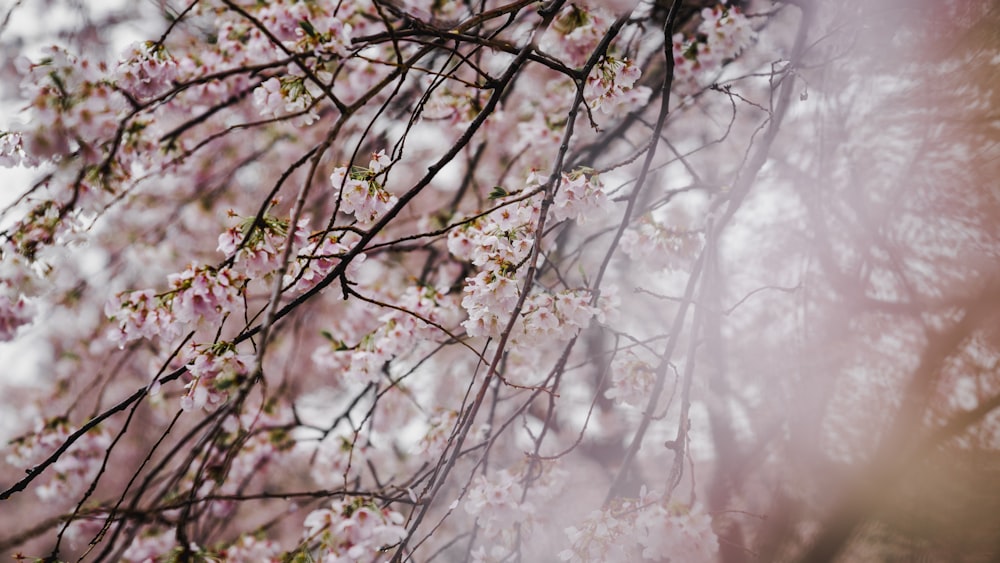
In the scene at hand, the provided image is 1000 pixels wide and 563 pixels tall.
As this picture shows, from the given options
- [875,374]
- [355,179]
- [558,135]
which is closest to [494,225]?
[355,179]

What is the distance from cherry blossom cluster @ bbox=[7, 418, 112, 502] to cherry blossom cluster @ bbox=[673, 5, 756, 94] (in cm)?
246

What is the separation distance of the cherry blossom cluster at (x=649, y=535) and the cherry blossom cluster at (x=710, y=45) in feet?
4.78

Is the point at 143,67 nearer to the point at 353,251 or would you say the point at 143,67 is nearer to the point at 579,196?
the point at 353,251

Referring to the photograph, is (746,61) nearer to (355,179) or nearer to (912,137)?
(912,137)

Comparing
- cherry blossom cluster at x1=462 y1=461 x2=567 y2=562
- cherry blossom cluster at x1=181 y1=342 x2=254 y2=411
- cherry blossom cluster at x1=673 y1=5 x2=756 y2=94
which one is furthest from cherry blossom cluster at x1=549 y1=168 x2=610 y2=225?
cherry blossom cluster at x1=673 y1=5 x2=756 y2=94

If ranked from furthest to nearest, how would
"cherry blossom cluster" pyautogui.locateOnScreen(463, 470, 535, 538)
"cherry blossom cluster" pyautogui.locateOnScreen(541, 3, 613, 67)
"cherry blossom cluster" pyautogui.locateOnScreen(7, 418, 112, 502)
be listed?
"cherry blossom cluster" pyautogui.locateOnScreen(7, 418, 112, 502) → "cherry blossom cluster" pyautogui.locateOnScreen(541, 3, 613, 67) → "cherry blossom cluster" pyautogui.locateOnScreen(463, 470, 535, 538)

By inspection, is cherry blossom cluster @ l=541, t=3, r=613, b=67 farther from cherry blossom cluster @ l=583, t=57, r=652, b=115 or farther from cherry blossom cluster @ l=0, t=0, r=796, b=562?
cherry blossom cluster @ l=583, t=57, r=652, b=115

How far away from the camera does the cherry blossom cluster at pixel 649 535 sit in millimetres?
1223

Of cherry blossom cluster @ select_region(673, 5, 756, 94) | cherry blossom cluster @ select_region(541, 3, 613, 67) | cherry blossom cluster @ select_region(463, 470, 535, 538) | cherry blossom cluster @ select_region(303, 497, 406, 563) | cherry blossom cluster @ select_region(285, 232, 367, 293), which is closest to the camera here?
cherry blossom cluster @ select_region(285, 232, 367, 293)

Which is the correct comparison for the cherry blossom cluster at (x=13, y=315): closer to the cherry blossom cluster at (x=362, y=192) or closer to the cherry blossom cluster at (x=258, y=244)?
the cherry blossom cluster at (x=258, y=244)

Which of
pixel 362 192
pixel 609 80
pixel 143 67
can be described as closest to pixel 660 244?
pixel 609 80

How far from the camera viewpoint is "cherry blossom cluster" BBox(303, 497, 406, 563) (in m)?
1.31

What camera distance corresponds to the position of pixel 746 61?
224 centimetres

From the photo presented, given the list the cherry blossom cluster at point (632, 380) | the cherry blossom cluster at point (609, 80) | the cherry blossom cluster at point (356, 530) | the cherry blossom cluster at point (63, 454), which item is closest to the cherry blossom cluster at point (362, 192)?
the cherry blossom cluster at point (609, 80)
